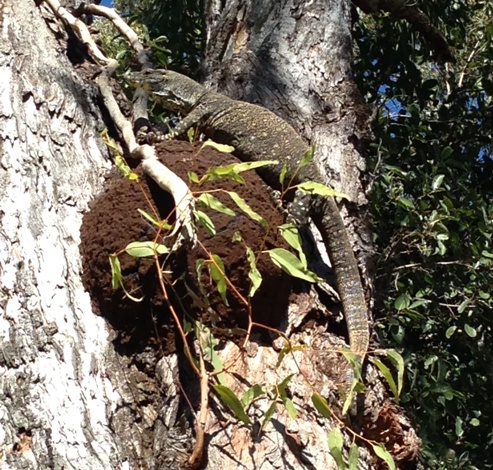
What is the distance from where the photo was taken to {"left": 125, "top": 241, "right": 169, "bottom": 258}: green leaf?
284 centimetres

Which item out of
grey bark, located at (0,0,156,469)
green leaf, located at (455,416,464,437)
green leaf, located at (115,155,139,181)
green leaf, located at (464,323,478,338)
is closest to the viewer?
grey bark, located at (0,0,156,469)

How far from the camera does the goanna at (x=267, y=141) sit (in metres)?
3.60

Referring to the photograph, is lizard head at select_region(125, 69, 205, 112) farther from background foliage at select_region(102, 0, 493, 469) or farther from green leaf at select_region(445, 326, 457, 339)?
green leaf at select_region(445, 326, 457, 339)

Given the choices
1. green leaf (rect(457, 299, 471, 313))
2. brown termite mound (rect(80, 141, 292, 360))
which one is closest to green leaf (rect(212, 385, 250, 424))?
brown termite mound (rect(80, 141, 292, 360))

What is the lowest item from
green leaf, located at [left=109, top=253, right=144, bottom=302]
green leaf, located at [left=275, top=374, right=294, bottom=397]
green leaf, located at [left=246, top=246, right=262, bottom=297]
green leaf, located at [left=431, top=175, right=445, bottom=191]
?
green leaf, located at [left=275, top=374, right=294, bottom=397]

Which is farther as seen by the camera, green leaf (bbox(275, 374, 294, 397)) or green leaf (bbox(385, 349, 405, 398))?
green leaf (bbox(385, 349, 405, 398))

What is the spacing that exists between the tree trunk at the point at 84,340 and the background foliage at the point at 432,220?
121 cm

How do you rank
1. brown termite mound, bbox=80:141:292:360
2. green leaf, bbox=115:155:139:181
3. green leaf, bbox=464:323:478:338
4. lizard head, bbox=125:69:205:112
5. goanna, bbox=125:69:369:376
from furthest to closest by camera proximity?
1. green leaf, bbox=464:323:478:338
2. lizard head, bbox=125:69:205:112
3. goanna, bbox=125:69:369:376
4. green leaf, bbox=115:155:139:181
5. brown termite mound, bbox=80:141:292:360

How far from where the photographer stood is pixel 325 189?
10.1ft

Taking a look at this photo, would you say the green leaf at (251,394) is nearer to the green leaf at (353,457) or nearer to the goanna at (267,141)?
the green leaf at (353,457)

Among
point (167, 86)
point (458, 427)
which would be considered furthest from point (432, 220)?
point (167, 86)

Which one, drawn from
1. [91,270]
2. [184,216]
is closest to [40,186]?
[91,270]

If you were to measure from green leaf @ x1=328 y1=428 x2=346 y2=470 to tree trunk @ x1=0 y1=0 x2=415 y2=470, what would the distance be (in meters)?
0.11

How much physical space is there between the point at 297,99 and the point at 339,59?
0.94ft
